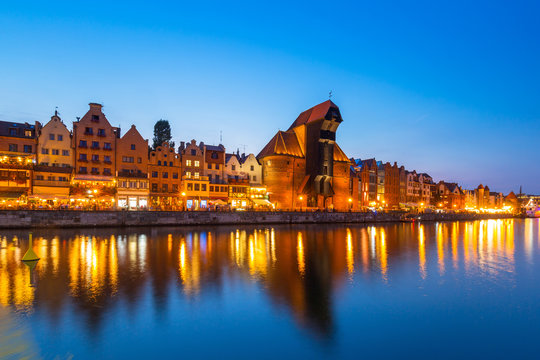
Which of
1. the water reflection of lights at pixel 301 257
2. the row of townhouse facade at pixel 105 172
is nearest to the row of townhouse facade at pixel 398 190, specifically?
the row of townhouse facade at pixel 105 172

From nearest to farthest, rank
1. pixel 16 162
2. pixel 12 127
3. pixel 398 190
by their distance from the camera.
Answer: pixel 16 162 → pixel 12 127 → pixel 398 190

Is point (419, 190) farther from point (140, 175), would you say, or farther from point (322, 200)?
point (140, 175)

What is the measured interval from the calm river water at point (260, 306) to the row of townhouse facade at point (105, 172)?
2651cm

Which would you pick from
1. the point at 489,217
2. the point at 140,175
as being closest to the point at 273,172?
the point at 140,175

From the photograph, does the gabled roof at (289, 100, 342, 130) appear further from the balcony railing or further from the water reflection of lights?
the water reflection of lights

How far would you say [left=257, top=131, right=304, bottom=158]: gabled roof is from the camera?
64312 millimetres

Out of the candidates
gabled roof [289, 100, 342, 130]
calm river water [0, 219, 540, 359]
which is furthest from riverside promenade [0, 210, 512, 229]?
gabled roof [289, 100, 342, 130]

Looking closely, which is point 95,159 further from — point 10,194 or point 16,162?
point 10,194

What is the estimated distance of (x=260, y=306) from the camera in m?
13.5

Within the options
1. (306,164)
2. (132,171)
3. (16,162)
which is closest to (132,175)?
(132,171)

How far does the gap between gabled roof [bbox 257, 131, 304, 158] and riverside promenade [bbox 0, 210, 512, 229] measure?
1460 cm

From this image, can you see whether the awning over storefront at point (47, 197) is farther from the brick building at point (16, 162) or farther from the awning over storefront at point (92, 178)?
the awning over storefront at point (92, 178)

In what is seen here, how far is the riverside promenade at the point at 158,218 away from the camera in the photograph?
38031 millimetres

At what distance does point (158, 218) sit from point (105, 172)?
15720 millimetres
